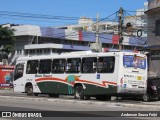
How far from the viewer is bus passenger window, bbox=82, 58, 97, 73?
26.6 meters

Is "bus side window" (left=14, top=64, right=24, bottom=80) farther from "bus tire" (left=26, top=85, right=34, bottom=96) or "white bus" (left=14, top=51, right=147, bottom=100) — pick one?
"bus tire" (left=26, top=85, right=34, bottom=96)

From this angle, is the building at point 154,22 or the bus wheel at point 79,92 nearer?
the bus wheel at point 79,92

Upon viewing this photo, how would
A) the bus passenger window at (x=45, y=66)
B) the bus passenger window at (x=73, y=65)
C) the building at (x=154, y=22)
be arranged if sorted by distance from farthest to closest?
the building at (x=154, y=22)
the bus passenger window at (x=45, y=66)
the bus passenger window at (x=73, y=65)

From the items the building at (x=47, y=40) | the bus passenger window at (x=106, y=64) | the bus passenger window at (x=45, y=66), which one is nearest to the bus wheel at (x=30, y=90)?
the bus passenger window at (x=45, y=66)

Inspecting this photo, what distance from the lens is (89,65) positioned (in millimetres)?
26938

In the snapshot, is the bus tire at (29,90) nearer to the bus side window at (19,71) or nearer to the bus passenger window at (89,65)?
the bus side window at (19,71)

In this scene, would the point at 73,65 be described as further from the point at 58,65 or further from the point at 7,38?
the point at 7,38

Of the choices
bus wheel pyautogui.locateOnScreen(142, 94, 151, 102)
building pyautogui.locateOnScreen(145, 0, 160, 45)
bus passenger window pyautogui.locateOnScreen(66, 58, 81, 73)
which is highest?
building pyautogui.locateOnScreen(145, 0, 160, 45)

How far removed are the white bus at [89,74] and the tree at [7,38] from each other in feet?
143

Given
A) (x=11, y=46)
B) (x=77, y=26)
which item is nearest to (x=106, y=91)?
(x=11, y=46)

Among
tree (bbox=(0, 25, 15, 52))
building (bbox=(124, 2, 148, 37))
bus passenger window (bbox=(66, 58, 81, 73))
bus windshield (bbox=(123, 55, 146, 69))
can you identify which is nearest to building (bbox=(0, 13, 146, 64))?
building (bbox=(124, 2, 148, 37))

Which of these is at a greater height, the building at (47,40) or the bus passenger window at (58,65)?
the building at (47,40)

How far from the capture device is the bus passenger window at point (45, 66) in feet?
97.9

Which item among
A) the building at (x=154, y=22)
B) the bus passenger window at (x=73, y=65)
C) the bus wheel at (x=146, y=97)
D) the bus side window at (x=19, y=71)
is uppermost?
the building at (x=154, y=22)
